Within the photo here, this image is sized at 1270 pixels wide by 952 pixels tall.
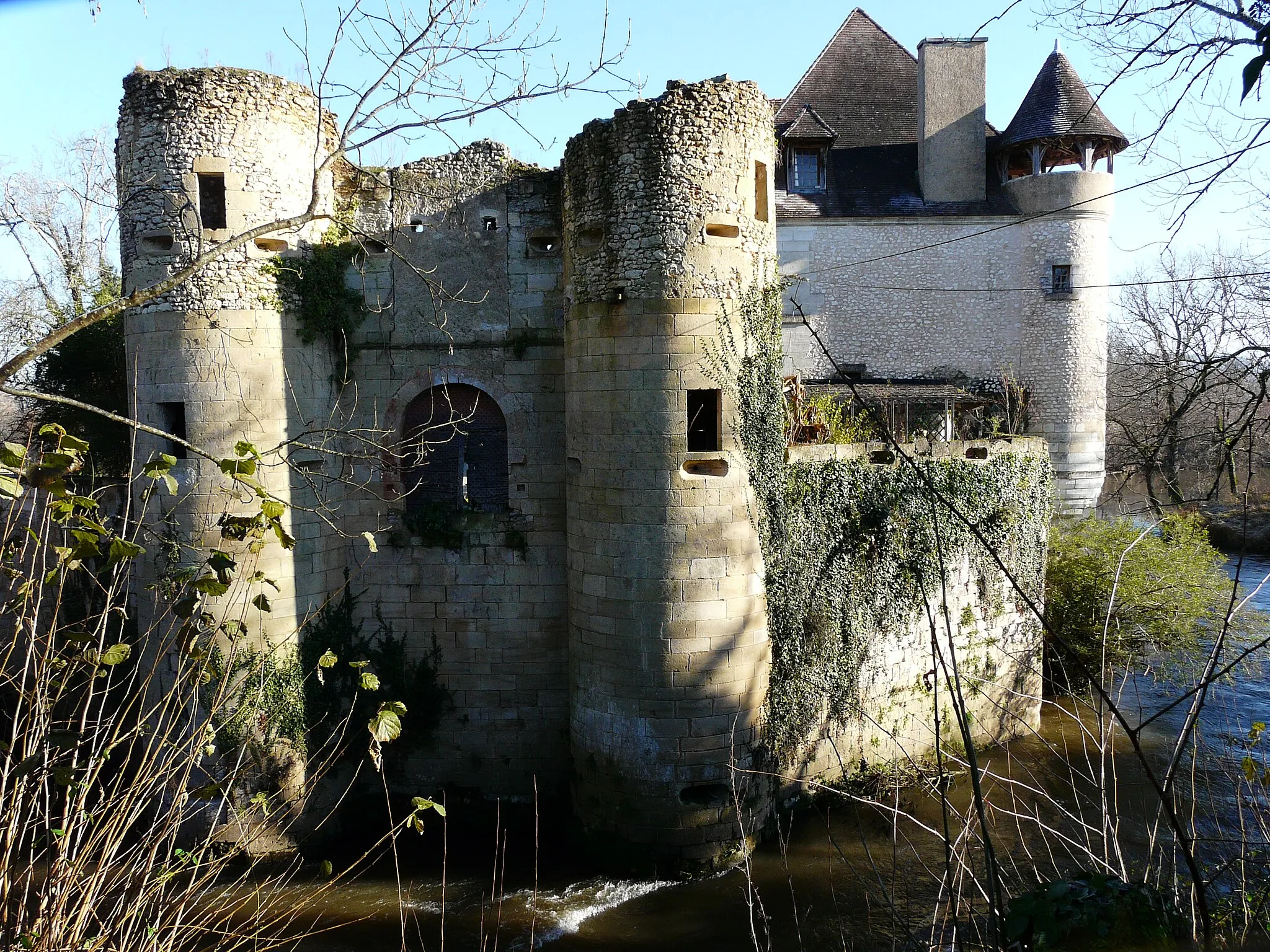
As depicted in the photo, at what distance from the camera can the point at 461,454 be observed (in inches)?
406

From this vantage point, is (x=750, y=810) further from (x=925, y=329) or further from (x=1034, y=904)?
(x=925, y=329)

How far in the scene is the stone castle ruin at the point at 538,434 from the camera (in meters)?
8.95

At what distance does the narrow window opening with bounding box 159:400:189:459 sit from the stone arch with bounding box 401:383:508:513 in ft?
7.46

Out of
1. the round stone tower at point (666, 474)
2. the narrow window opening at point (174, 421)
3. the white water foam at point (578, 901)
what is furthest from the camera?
the narrow window opening at point (174, 421)

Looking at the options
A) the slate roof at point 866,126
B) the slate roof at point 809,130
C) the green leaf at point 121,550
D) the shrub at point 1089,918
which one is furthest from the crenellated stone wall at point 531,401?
the slate roof at point 866,126

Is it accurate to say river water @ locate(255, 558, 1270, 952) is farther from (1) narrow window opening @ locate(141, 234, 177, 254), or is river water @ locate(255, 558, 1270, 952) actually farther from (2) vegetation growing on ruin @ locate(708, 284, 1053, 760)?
(1) narrow window opening @ locate(141, 234, 177, 254)

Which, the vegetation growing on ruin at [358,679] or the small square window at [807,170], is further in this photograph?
the small square window at [807,170]

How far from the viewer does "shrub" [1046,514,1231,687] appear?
42.9ft

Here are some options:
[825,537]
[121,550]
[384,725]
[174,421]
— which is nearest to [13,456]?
[121,550]

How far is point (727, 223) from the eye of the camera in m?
8.98

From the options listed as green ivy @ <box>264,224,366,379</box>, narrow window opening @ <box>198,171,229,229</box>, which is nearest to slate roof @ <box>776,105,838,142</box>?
green ivy @ <box>264,224,366,379</box>

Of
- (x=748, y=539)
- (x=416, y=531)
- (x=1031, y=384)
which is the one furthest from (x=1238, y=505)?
(x=416, y=531)

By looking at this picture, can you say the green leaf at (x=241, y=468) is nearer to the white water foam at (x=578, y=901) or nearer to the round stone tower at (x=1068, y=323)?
the white water foam at (x=578, y=901)

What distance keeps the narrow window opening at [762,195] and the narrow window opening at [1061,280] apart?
12.5 m
